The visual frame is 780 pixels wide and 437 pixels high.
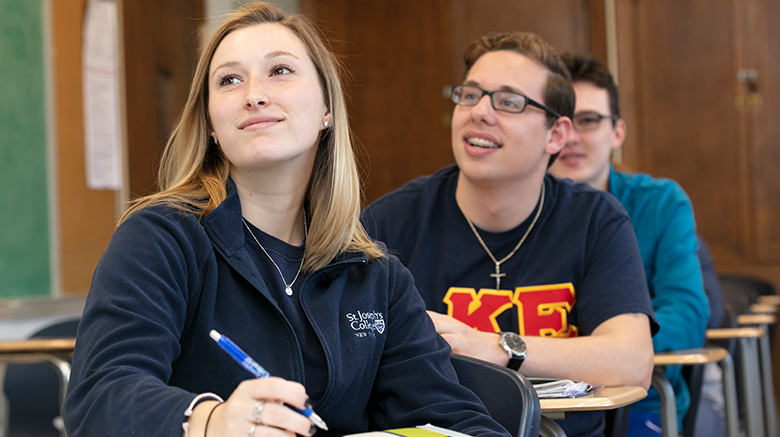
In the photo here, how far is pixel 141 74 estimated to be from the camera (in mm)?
3889

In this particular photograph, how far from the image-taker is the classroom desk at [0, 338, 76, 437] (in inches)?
89.9

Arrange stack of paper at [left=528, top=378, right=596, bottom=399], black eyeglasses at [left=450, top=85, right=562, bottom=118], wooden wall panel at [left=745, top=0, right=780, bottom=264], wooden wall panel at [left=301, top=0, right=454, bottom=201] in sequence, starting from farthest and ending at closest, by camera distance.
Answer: wooden wall panel at [left=301, top=0, right=454, bottom=201] → wooden wall panel at [left=745, top=0, right=780, bottom=264] → black eyeglasses at [left=450, top=85, right=562, bottom=118] → stack of paper at [left=528, top=378, right=596, bottom=399]

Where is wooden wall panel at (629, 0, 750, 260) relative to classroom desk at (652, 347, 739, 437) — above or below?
above

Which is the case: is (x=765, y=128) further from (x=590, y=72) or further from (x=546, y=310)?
(x=546, y=310)

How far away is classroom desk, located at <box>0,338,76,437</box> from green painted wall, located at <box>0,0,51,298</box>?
0.80 m

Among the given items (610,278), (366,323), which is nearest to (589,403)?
(366,323)

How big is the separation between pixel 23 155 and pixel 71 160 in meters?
0.29

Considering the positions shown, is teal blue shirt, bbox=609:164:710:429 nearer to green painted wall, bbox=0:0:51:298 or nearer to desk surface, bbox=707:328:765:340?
desk surface, bbox=707:328:765:340

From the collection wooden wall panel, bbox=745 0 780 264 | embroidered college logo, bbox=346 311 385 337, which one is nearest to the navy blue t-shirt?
embroidered college logo, bbox=346 311 385 337

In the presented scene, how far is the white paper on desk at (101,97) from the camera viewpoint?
11.7 feet

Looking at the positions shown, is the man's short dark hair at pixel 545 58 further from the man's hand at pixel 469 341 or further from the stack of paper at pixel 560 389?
the stack of paper at pixel 560 389

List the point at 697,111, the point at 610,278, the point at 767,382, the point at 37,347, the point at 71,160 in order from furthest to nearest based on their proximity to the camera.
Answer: the point at 697,111, the point at 767,382, the point at 71,160, the point at 37,347, the point at 610,278

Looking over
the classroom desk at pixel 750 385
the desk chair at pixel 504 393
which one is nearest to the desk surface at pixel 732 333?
the classroom desk at pixel 750 385

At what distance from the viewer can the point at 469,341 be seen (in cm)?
164
